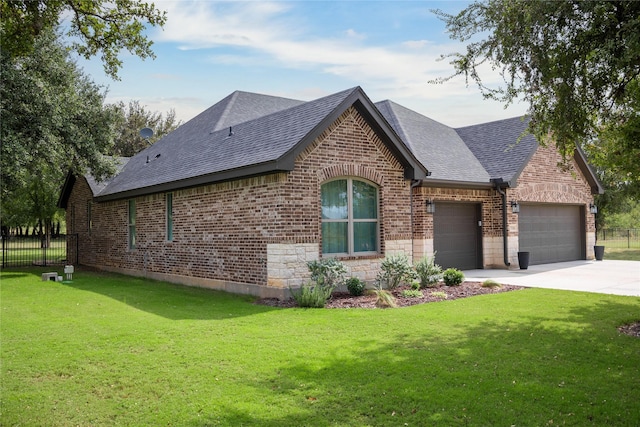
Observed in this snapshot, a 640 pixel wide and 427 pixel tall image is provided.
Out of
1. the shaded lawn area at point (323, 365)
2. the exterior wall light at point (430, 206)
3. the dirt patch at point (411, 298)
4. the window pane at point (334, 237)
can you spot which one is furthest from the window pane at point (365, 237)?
the exterior wall light at point (430, 206)

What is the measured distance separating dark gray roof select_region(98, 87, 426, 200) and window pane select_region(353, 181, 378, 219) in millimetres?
1237

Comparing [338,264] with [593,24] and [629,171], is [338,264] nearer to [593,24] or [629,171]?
[629,171]

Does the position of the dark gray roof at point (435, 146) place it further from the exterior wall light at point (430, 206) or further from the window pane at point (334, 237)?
the window pane at point (334, 237)

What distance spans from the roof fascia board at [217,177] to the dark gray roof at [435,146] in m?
6.87

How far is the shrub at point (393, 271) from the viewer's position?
12.9 m

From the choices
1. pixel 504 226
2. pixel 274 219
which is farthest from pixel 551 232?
pixel 274 219

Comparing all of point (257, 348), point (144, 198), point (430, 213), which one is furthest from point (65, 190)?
point (257, 348)

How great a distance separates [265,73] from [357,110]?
2666mm

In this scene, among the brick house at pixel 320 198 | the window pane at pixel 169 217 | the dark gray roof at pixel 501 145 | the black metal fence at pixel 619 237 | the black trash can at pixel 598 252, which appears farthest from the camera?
the black metal fence at pixel 619 237

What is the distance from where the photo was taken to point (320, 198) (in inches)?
492

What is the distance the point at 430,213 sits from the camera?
17.1 meters

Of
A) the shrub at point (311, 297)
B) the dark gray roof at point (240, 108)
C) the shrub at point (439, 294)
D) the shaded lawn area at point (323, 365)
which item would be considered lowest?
the shaded lawn area at point (323, 365)

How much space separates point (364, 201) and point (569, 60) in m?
6.45

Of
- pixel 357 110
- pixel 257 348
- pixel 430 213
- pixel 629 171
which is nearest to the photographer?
pixel 257 348
